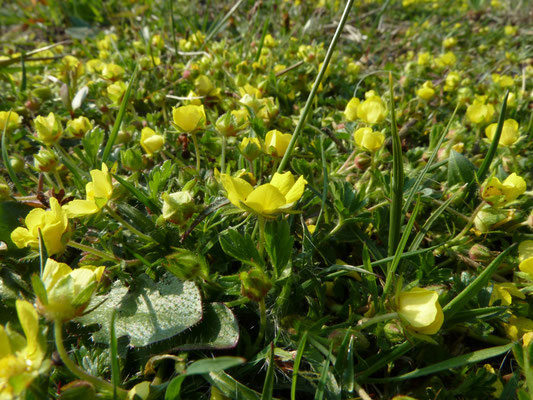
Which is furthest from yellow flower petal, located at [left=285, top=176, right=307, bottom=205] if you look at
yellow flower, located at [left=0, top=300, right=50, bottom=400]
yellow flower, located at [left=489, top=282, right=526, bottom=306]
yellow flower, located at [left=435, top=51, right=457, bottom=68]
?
yellow flower, located at [left=435, top=51, right=457, bottom=68]

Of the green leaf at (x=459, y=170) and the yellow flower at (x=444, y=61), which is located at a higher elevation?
the yellow flower at (x=444, y=61)

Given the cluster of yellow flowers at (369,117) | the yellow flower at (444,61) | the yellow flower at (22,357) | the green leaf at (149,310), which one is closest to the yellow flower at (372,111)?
the cluster of yellow flowers at (369,117)

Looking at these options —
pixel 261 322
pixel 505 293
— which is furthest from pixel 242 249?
pixel 505 293

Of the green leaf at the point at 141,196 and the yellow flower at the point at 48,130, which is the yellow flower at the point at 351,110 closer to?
the green leaf at the point at 141,196

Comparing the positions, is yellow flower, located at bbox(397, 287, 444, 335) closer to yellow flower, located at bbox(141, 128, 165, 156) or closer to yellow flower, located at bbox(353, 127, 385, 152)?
yellow flower, located at bbox(353, 127, 385, 152)

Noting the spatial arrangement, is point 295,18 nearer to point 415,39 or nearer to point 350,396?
point 415,39

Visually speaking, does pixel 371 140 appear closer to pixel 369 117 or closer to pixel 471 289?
pixel 369 117
